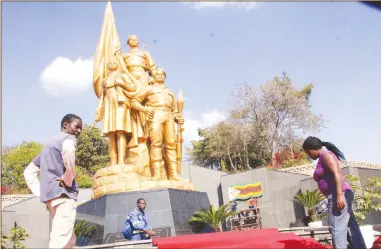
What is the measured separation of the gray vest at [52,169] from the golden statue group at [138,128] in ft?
14.4

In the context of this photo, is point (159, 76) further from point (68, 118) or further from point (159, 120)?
point (68, 118)

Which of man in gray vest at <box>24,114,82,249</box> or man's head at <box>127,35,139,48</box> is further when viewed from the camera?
man's head at <box>127,35,139,48</box>

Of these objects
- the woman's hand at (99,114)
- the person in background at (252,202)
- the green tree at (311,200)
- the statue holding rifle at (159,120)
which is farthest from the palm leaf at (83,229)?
the person in background at (252,202)

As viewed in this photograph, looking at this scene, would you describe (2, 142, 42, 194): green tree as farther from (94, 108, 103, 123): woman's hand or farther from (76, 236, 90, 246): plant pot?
(76, 236, 90, 246): plant pot

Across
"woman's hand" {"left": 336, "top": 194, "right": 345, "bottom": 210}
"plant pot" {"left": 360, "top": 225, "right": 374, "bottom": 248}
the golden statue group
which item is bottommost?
"plant pot" {"left": 360, "top": 225, "right": 374, "bottom": 248}

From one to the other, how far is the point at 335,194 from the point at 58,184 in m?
2.52

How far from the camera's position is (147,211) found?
7.04 m

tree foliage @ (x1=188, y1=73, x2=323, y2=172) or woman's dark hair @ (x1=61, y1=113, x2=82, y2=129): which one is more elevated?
tree foliage @ (x1=188, y1=73, x2=323, y2=172)

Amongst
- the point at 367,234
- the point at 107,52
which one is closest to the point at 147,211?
the point at 367,234

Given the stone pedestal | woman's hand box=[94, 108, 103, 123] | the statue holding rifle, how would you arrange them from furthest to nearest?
woman's hand box=[94, 108, 103, 123] → the statue holding rifle → the stone pedestal

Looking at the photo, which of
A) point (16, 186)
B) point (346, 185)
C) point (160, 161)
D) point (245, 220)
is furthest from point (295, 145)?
point (346, 185)

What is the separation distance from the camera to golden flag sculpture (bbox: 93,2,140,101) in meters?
8.70

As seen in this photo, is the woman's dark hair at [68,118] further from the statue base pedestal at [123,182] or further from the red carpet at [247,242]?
the statue base pedestal at [123,182]

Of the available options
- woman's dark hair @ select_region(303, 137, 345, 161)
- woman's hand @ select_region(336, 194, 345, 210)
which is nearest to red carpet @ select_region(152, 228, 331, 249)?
woman's hand @ select_region(336, 194, 345, 210)
